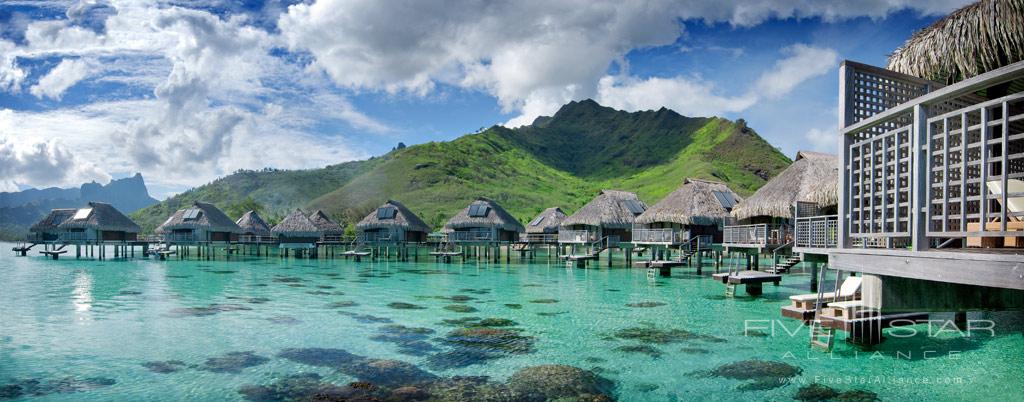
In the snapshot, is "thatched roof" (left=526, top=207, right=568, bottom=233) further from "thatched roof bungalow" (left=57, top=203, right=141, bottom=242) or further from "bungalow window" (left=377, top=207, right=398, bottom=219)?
"thatched roof bungalow" (left=57, top=203, right=141, bottom=242)

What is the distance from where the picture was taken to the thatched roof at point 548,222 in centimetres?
4600

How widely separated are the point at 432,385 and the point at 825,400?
4978mm

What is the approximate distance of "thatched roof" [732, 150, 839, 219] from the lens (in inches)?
722

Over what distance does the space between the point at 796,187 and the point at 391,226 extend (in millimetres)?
26867

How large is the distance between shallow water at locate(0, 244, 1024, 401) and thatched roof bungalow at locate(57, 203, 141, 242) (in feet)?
82.6

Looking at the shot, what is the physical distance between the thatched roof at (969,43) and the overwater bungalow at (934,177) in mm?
16

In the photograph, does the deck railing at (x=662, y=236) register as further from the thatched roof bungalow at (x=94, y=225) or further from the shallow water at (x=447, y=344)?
the thatched roof bungalow at (x=94, y=225)

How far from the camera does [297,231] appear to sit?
42500mm

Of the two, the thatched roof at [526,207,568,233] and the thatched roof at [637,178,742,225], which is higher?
the thatched roof at [637,178,742,225]

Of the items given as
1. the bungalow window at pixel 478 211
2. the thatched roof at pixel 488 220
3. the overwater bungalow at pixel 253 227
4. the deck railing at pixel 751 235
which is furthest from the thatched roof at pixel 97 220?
the deck railing at pixel 751 235

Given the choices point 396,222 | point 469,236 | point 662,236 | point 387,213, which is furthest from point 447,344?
point 387,213

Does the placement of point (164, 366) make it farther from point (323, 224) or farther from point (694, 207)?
point (323, 224)

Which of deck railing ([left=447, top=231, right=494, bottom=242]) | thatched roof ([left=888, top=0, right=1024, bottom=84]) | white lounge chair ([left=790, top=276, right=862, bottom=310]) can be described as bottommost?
deck railing ([left=447, top=231, right=494, bottom=242])

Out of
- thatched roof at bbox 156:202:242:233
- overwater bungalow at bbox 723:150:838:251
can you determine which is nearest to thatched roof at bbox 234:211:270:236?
thatched roof at bbox 156:202:242:233
